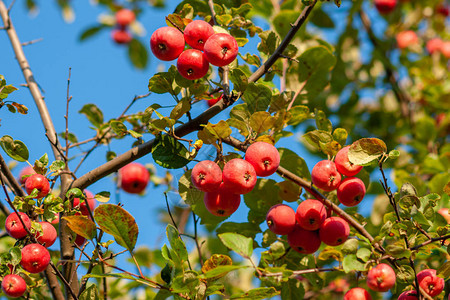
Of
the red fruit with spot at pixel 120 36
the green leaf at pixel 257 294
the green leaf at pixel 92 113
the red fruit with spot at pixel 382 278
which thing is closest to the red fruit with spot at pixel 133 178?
the green leaf at pixel 92 113

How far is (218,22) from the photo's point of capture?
1554mm

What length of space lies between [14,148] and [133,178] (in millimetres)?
1035

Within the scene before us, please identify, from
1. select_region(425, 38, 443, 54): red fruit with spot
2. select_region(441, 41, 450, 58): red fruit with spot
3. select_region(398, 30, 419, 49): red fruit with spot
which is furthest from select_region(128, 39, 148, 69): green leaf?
select_region(441, 41, 450, 58): red fruit with spot

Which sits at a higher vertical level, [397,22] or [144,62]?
[397,22]

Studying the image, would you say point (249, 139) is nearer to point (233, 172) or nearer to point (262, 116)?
point (262, 116)

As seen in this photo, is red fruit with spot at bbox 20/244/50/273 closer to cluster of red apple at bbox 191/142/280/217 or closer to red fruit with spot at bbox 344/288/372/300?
cluster of red apple at bbox 191/142/280/217

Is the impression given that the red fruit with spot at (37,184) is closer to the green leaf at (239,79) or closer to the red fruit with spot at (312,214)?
the green leaf at (239,79)

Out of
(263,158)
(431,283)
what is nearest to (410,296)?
(431,283)

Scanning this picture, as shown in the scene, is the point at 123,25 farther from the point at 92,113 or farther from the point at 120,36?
the point at 92,113

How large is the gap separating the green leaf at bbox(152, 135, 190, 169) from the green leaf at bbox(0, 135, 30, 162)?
46cm

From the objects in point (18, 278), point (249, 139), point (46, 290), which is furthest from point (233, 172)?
point (46, 290)

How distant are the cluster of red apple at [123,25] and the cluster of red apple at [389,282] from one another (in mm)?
4237

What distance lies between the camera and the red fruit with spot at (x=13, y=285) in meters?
→ 1.25

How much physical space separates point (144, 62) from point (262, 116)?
3707mm
